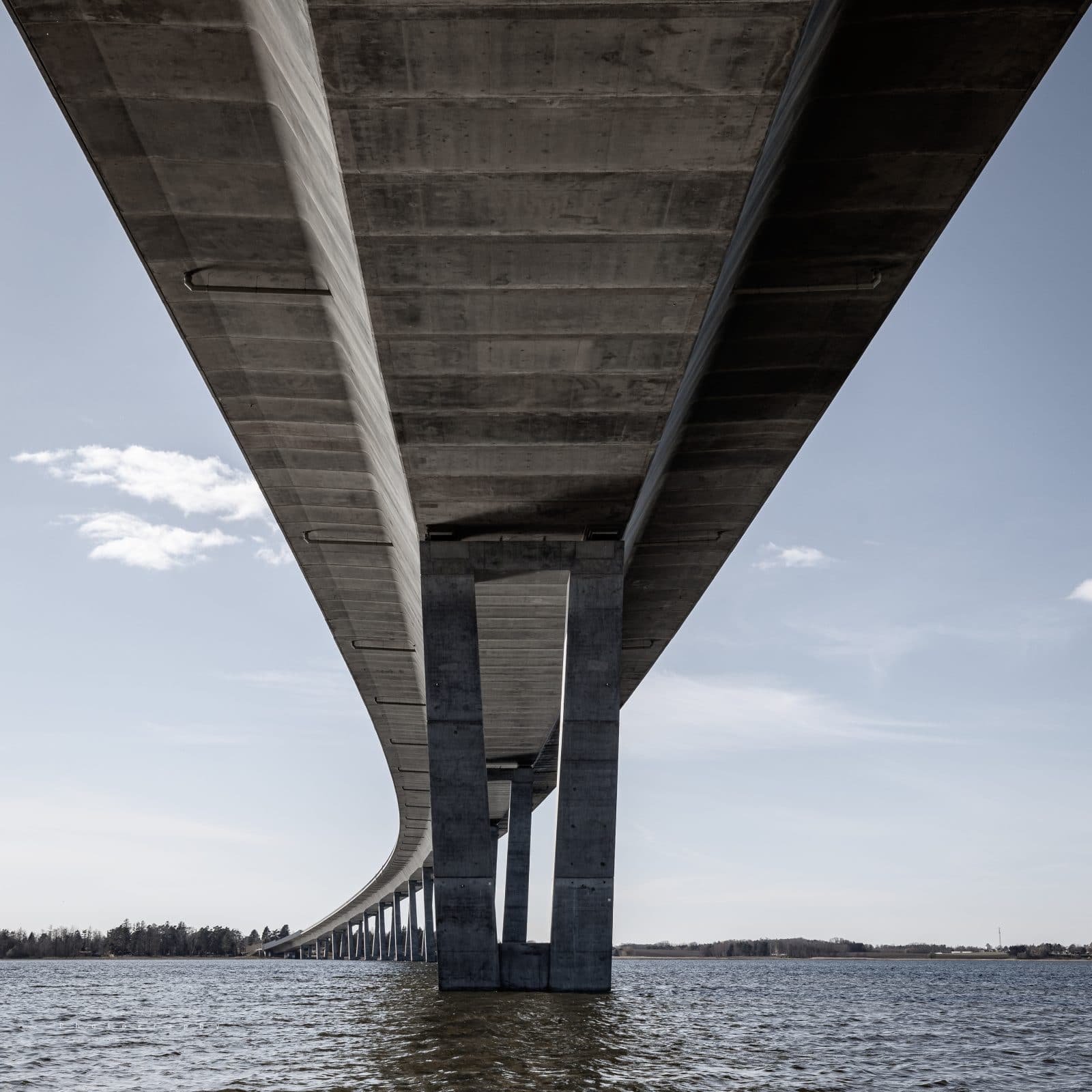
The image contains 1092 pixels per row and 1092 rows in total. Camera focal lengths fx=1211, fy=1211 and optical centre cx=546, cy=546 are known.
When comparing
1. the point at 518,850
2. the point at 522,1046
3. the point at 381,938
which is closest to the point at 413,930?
the point at 381,938

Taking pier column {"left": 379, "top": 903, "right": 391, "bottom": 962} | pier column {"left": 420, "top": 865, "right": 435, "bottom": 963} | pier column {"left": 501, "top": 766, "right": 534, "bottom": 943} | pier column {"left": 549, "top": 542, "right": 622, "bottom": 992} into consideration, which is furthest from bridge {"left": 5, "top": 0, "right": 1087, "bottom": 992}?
pier column {"left": 379, "top": 903, "right": 391, "bottom": 962}

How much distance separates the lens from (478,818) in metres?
22.6

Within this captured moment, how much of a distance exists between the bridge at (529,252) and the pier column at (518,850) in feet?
85.4

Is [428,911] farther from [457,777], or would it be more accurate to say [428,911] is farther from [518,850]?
[457,777]

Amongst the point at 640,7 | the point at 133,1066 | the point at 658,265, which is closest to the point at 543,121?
the point at 640,7

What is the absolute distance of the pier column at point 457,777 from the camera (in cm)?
2220

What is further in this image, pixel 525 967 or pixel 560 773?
pixel 560 773

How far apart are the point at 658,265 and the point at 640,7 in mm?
4097

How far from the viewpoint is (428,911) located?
96.1 metres

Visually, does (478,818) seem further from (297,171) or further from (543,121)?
(543,121)

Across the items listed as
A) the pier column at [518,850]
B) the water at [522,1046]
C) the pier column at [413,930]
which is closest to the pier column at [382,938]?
the pier column at [413,930]

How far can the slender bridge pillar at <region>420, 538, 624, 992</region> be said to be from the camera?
21672 millimetres

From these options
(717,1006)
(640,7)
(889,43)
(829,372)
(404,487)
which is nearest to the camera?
(640,7)

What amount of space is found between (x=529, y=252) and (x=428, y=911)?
88.9 metres
